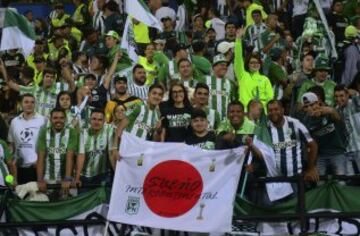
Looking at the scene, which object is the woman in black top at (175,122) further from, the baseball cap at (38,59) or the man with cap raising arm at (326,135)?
the baseball cap at (38,59)

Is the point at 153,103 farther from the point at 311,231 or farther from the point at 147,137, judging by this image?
the point at 311,231

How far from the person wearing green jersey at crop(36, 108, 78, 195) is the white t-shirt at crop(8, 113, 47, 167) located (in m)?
0.59

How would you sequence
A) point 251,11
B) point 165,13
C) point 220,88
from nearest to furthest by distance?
point 220,88 < point 251,11 < point 165,13

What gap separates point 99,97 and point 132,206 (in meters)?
4.00

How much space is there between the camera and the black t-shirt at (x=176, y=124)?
12.9 meters

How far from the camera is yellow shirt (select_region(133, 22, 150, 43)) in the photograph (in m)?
19.3

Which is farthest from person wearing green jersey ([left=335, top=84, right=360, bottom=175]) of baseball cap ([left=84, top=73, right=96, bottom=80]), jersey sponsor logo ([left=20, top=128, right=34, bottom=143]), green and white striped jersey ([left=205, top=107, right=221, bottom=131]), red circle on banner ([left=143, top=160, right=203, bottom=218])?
A: jersey sponsor logo ([left=20, top=128, right=34, bottom=143])

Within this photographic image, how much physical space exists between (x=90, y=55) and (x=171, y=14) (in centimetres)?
317

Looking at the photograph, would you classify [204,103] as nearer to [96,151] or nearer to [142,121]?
[142,121]

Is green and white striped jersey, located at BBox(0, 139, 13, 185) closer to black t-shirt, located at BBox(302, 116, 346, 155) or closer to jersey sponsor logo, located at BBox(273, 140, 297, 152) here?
jersey sponsor logo, located at BBox(273, 140, 297, 152)

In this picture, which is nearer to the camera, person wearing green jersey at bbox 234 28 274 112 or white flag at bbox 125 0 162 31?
person wearing green jersey at bbox 234 28 274 112

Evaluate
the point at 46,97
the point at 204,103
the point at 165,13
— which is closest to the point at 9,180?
the point at 204,103

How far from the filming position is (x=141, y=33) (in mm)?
19500

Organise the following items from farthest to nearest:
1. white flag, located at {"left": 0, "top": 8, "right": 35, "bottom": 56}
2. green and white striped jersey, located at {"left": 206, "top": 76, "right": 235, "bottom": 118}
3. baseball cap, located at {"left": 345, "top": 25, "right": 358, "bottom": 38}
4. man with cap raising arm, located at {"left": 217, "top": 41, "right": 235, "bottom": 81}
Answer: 1. baseball cap, located at {"left": 345, "top": 25, "right": 358, "bottom": 38}
2. man with cap raising arm, located at {"left": 217, "top": 41, "right": 235, "bottom": 81}
3. white flag, located at {"left": 0, "top": 8, "right": 35, "bottom": 56}
4. green and white striped jersey, located at {"left": 206, "top": 76, "right": 235, "bottom": 118}
